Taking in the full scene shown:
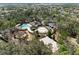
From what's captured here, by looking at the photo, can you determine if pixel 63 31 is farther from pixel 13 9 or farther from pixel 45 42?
pixel 13 9

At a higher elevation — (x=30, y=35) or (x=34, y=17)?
(x=34, y=17)

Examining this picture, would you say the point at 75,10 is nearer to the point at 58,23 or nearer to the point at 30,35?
the point at 58,23

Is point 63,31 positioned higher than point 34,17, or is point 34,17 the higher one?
point 34,17

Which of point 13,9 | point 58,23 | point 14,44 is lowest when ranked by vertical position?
point 14,44
